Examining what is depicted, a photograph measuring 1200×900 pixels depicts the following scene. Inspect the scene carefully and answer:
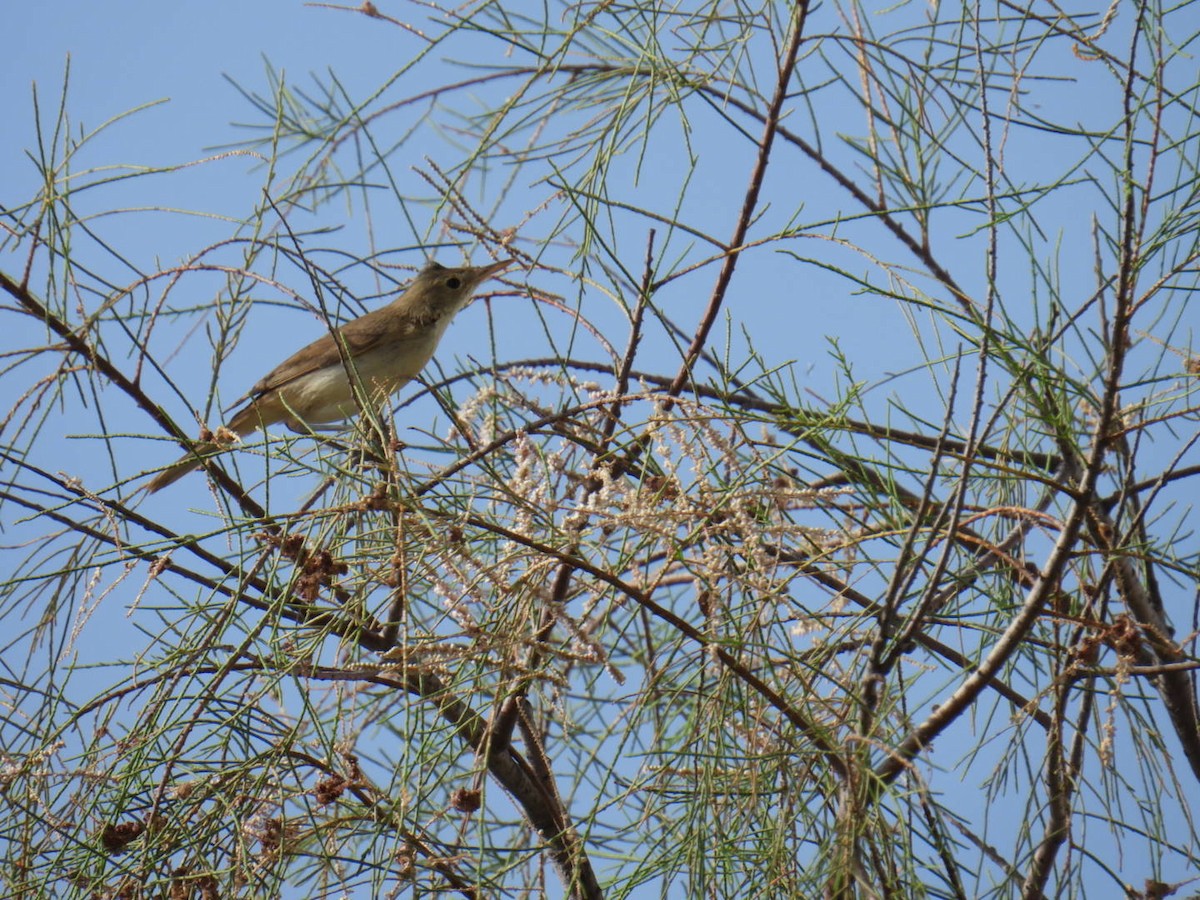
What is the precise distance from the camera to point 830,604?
2449mm

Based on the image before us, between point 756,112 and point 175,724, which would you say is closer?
point 175,724

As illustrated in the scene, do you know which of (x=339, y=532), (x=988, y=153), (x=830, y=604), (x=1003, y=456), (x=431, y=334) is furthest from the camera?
(x=431, y=334)

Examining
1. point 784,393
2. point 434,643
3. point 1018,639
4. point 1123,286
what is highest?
point 784,393

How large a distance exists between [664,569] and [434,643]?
1.46 feet

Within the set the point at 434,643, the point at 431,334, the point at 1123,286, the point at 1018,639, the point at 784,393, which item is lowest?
the point at 1018,639

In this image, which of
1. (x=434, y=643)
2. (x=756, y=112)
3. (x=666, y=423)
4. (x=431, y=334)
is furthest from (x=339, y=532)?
(x=431, y=334)

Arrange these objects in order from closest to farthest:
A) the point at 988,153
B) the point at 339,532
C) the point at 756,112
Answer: the point at 988,153, the point at 339,532, the point at 756,112

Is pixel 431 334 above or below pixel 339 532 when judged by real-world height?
above

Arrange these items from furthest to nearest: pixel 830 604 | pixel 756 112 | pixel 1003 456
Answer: pixel 756 112 < pixel 1003 456 < pixel 830 604

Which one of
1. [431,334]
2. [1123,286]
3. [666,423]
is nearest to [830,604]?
[666,423]

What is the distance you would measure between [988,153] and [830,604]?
917 millimetres

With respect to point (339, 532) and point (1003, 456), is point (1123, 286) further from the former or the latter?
point (339, 532)

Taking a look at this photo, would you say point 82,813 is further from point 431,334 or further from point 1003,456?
point 431,334

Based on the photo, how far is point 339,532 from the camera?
2.20 m
